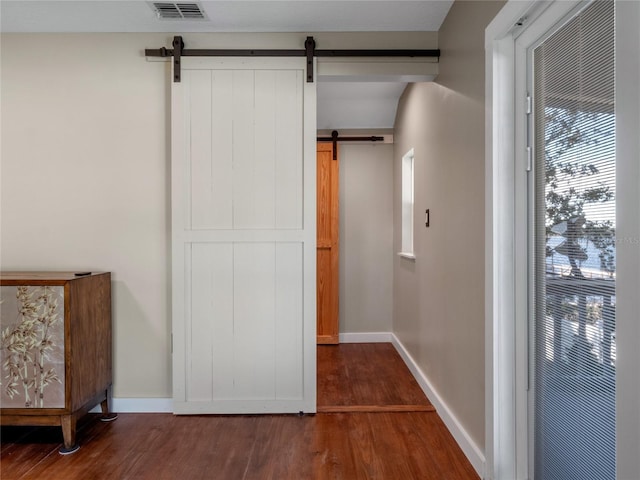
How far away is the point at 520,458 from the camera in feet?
5.55

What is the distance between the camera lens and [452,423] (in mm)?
2266

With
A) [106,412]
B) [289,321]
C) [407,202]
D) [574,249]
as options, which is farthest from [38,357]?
[407,202]

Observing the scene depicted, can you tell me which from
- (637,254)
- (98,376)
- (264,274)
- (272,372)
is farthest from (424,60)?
(98,376)

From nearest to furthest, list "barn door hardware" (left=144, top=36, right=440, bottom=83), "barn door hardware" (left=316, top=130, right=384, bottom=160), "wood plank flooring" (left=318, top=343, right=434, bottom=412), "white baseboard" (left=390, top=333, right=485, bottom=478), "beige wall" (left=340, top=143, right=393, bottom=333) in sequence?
"white baseboard" (left=390, top=333, right=485, bottom=478) → "barn door hardware" (left=144, top=36, right=440, bottom=83) → "wood plank flooring" (left=318, top=343, right=434, bottom=412) → "barn door hardware" (left=316, top=130, right=384, bottom=160) → "beige wall" (left=340, top=143, right=393, bottom=333)

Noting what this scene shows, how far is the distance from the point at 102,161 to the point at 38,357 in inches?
47.1

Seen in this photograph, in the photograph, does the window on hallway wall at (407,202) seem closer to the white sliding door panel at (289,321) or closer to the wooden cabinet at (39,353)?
the white sliding door panel at (289,321)

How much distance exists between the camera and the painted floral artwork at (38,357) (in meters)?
2.14

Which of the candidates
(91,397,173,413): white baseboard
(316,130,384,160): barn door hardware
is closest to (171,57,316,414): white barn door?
(91,397,173,413): white baseboard

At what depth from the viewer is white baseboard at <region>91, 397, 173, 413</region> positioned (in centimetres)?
258

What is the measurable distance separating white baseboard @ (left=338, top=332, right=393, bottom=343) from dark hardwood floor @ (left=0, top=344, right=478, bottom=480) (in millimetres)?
1458

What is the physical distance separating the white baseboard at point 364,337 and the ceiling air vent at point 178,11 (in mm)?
3113

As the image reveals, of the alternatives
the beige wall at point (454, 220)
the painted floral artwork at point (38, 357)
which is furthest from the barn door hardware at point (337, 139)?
the painted floral artwork at point (38, 357)

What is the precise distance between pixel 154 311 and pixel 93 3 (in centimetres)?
181

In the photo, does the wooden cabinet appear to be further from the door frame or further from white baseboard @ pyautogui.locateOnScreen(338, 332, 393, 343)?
white baseboard @ pyautogui.locateOnScreen(338, 332, 393, 343)
